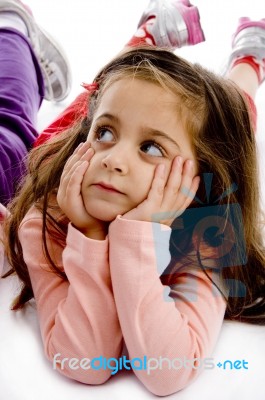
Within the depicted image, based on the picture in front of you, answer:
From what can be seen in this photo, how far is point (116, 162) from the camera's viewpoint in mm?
719

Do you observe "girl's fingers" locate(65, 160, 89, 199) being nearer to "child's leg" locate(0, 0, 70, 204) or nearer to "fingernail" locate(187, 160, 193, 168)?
"fingernail" locate(187, 160, 193, 168)

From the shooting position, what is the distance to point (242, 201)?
2.82 ft

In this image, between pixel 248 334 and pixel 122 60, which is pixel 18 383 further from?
pixel 122 60

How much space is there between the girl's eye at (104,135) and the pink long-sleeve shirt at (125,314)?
0.12 m

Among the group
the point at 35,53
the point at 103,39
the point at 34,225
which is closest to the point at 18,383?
the point at 34,225

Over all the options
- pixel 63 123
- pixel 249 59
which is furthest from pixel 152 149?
pixel 249 59

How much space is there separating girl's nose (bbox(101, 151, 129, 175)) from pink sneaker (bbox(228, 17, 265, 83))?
0.75 meters

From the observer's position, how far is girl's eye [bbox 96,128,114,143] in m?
0.77

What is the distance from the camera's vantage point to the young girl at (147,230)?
0.70m

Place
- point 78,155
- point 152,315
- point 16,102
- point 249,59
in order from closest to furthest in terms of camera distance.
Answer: point 152,315
point 78,155
point 16,102
point 249,59

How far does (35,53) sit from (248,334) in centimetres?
84

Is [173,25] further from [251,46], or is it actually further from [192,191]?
[192,191]

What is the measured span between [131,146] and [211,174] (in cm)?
14

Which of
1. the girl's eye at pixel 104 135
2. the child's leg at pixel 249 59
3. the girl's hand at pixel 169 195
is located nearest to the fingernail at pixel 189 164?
Result: the girl's hand at pixel 169 195
